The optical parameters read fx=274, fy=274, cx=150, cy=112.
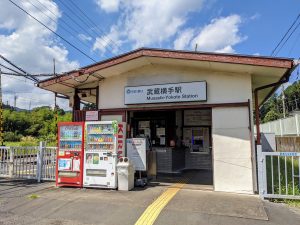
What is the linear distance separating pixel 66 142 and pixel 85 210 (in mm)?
3147

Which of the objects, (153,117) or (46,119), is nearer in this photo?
(153,117)

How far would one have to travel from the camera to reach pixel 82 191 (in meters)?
8.24

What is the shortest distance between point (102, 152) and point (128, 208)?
99.1 inches

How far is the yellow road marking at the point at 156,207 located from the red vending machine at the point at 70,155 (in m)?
2.83

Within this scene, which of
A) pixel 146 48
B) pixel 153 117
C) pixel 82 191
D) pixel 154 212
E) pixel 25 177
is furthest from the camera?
pixel 153 117

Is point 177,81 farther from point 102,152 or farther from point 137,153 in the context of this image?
point 102,152

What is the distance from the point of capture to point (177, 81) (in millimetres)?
9086

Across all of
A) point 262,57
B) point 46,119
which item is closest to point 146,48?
point 262,57

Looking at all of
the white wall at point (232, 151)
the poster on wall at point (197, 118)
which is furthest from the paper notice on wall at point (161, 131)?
the white wall at point (232, 151)

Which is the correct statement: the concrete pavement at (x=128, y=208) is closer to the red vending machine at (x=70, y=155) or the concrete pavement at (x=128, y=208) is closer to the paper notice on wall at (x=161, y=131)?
the red vending machine at (x=70, y=155)

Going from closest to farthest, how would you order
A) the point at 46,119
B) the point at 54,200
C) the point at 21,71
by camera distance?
the point at 54,200
the point at 21,71
the point at 46,119

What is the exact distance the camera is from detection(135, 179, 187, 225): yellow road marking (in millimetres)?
5668

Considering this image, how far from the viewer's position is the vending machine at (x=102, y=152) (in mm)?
8391

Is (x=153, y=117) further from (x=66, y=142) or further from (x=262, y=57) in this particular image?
(x=262, y=57)
